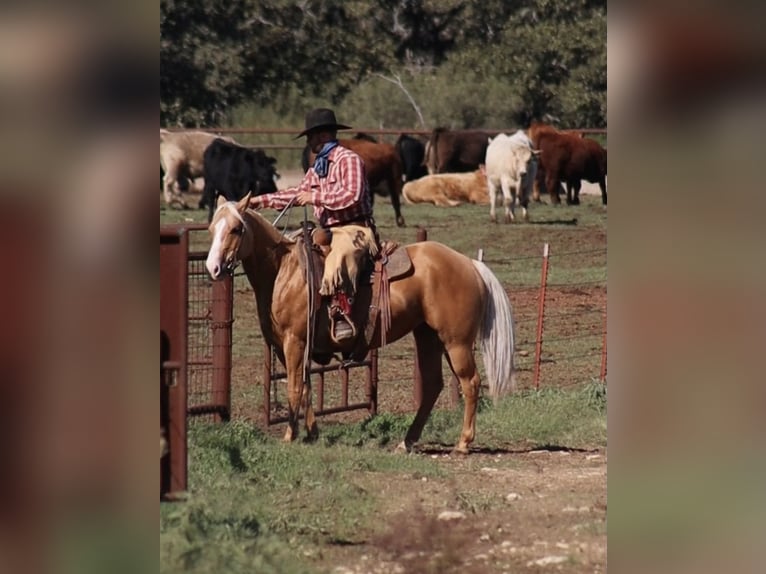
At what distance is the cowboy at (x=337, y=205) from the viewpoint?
30.5 ft

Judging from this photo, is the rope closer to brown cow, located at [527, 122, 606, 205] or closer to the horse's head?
the horse's head

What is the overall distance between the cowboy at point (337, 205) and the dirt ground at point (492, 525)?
1.41m

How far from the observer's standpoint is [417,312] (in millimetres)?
9758

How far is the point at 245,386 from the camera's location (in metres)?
12.1

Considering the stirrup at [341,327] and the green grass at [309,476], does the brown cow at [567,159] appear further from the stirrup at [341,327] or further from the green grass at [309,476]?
the stirrup at [341,327]

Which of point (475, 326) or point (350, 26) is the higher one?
point (350, 26)

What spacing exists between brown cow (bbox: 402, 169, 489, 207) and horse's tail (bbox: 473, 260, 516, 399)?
17309 millimetres

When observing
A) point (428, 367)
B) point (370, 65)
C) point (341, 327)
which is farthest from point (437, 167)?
point (341, 327)

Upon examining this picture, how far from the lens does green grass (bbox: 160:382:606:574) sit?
17.4ft

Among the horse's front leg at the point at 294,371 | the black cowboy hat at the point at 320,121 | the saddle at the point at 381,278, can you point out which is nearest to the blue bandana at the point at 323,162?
the black cowboy hat at the point at 320,121
